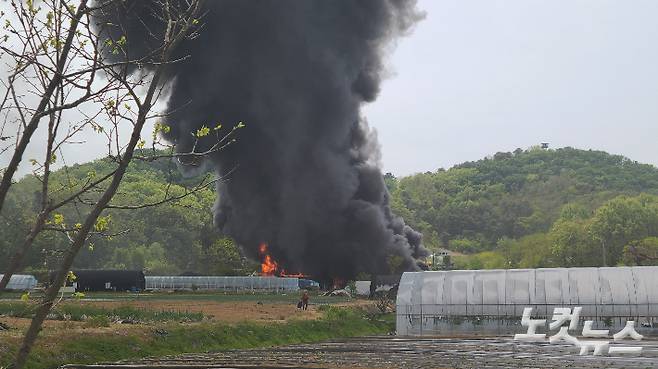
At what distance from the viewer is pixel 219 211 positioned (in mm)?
119312

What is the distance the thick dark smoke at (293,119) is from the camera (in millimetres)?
105062

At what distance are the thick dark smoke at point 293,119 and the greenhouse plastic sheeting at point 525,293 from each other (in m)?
53.2

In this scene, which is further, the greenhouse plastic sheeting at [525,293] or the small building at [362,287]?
the small building at [362,287]

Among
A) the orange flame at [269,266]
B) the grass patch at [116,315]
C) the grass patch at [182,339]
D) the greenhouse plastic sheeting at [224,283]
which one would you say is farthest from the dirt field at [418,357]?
the orange flame at [269,266]

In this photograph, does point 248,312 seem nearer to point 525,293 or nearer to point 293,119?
point 525,293

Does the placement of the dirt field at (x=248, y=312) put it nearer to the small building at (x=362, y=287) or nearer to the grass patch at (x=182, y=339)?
the grass patch at (x=182, y=339)

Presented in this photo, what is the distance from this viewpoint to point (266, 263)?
113m

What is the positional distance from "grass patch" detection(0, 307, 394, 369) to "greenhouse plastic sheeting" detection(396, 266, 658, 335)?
15.1 ft

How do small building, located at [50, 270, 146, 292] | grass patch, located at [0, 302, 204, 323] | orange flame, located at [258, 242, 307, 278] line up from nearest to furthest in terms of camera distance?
1. grass patch, located at [0, 302, 204, 323]
2. small building, located at [50, 270, 146, 292]
3. orange flame, located at [258, 242, 307, 278]

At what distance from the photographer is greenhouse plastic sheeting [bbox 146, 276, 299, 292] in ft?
318

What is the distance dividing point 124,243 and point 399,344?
428ft

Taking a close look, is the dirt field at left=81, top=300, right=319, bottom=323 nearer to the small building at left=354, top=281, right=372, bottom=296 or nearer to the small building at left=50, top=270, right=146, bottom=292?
the small building at left=354, top=281, right=372, bottom=296

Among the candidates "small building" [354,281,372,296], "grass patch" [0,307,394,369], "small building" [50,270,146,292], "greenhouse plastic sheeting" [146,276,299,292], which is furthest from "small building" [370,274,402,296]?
"small building" [50,270,146,292]

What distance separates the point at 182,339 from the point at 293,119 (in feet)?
245
